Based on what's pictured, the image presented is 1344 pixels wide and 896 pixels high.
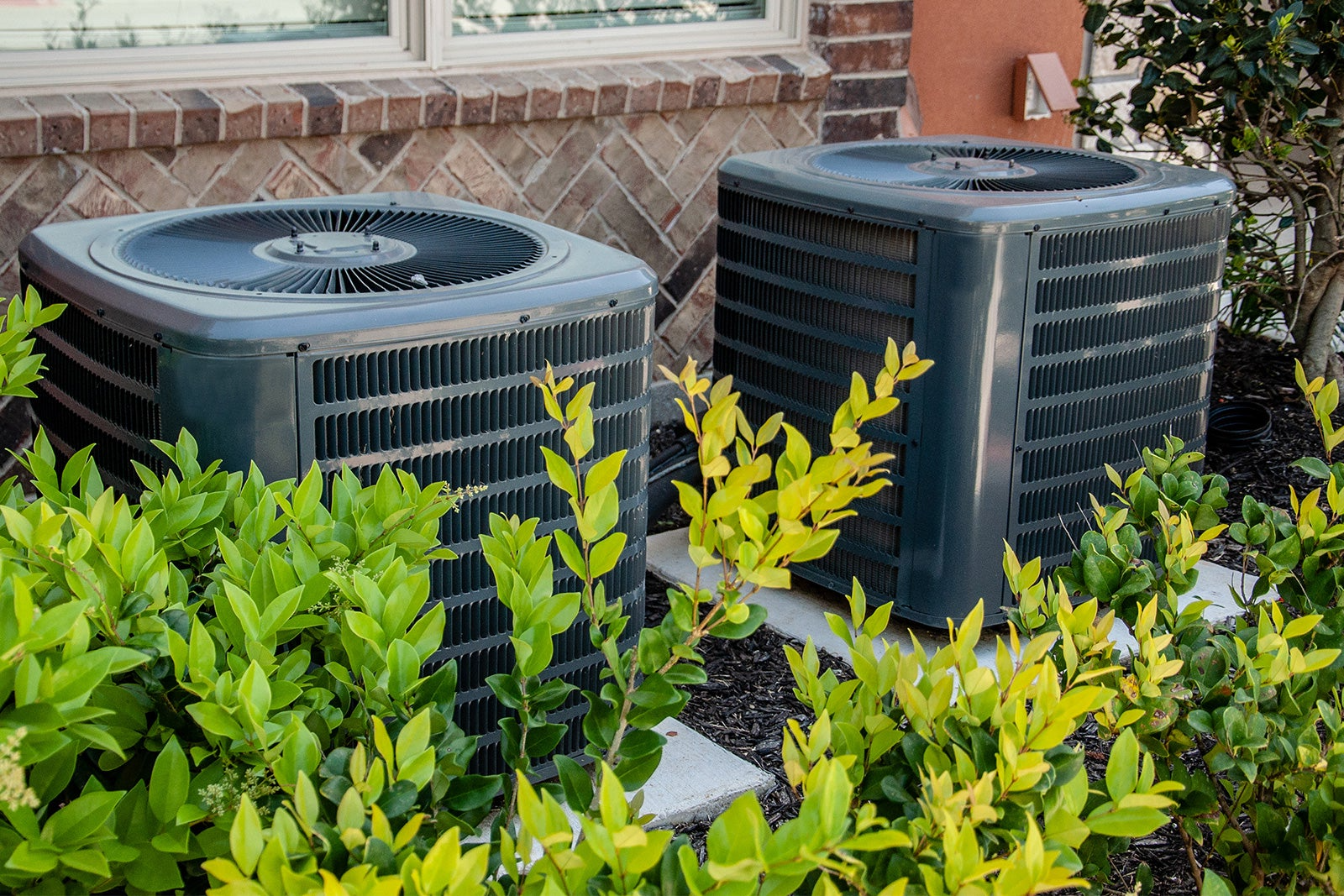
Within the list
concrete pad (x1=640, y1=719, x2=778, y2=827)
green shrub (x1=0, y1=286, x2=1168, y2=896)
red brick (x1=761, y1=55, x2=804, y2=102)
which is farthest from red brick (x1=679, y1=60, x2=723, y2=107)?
green shrub (x1=0, y1=286, x2=1168, y2=896)

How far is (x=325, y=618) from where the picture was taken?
1.58 meters

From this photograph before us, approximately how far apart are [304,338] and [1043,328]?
1722mm

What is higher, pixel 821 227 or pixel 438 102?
pixel 438 102

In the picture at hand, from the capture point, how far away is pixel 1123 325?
326cm

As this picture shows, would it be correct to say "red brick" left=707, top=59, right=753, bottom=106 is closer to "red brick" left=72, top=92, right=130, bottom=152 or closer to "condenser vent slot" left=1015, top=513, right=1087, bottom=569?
"red brick" left=72, top=92, right=130, bottom=152

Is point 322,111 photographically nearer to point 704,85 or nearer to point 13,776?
point 704,85

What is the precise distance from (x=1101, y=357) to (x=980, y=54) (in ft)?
9.53

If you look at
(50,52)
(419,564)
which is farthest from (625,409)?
(50,52)

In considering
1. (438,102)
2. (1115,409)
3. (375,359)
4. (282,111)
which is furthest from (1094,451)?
(282,111)

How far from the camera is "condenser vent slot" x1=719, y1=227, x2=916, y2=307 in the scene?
10.3 feet

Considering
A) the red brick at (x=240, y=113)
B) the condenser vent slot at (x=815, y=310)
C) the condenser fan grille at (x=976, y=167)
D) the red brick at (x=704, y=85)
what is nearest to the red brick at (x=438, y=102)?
the red brick at (x=240, y=113)

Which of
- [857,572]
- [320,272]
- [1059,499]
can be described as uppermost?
[320,272]

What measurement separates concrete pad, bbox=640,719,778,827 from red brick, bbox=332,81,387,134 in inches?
81.8

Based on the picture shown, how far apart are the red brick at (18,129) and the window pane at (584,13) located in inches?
52.5
